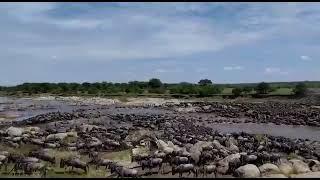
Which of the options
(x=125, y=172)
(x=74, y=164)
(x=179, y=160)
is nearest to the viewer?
(x=125, y=172)

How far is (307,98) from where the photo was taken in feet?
247

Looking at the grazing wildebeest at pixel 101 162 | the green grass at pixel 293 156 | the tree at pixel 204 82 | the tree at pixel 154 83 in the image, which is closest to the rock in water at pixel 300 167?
the green grass at pixel 293 156

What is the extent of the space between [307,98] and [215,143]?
5236cm

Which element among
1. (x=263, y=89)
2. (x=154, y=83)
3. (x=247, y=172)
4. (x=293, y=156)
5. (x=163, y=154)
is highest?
(x=154, y=83)

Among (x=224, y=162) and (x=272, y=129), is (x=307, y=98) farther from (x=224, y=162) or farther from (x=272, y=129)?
(x=224, y=162)

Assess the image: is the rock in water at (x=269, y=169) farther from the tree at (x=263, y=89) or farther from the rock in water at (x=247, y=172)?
the tree at (x=263, y=89)

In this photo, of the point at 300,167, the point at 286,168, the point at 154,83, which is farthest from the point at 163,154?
the point at 154,83

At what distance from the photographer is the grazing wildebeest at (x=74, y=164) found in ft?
70.3

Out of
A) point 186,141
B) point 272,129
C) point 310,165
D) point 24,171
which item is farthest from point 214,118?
point 24,171

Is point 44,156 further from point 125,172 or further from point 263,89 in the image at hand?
point 263,89

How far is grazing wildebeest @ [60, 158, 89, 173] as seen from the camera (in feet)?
70.3

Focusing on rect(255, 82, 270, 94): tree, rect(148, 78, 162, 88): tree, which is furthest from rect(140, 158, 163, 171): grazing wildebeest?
rect(148, 78, 162, 88): tree

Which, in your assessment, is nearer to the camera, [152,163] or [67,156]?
[152,163]

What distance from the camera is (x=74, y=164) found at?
2153cm
